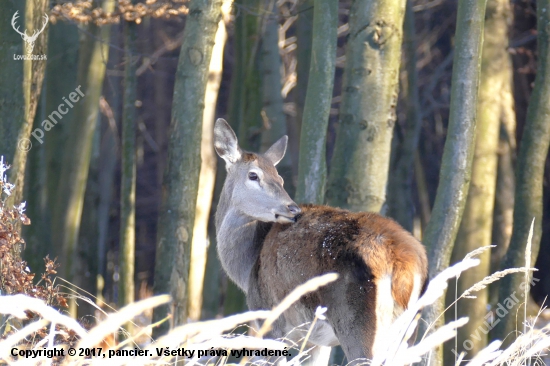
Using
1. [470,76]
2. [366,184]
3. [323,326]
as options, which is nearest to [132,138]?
[366,184]

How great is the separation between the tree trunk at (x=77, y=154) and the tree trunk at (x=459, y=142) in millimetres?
4911

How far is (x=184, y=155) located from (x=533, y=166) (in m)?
3.87

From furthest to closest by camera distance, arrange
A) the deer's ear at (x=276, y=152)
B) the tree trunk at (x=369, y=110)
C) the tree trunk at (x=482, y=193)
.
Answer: the tree trunk at (x=482, y=193)
the deer's ear at (x=276, y=152)
the tree trunk at (x=369, y=110)

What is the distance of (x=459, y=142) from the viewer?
20.5 ft

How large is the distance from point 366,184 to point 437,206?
68 centimetres

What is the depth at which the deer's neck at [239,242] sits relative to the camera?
5879 mm

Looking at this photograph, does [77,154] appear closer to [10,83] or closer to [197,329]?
[10,83]

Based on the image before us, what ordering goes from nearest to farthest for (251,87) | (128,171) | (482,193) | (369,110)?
1. (369,110)
2. (482,193)
3. (128,171)
4. (251,87)

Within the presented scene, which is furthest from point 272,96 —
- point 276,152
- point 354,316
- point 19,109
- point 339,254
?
point 354,316

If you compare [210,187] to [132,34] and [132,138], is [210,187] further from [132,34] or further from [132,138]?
[132,34]

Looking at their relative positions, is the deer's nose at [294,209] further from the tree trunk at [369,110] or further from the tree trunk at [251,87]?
the tree trunk at [251,87]

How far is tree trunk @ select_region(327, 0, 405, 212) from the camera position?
6199 millimetres

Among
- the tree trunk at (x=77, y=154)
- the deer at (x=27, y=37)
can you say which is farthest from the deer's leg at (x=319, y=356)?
the tree trunk at (x=77, y=154)

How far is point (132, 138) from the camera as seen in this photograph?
30.6ft
